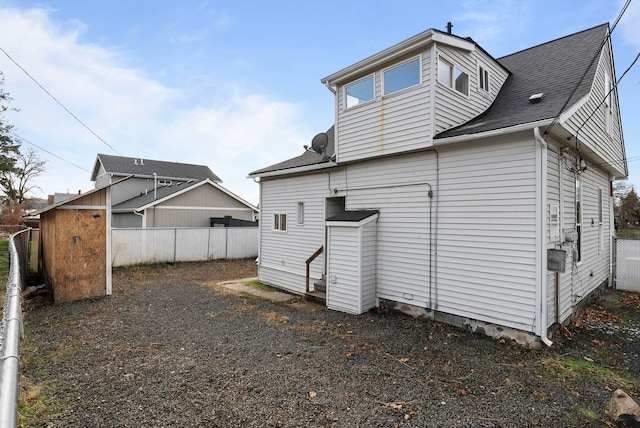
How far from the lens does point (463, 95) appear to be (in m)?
6.59

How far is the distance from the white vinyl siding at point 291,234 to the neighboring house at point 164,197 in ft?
32.6

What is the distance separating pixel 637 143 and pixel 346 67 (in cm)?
1430

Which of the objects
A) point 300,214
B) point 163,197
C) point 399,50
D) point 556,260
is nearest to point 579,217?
point 556,260

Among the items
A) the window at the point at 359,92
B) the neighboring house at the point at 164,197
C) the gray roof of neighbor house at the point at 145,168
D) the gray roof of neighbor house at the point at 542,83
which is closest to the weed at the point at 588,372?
the gray roof of neighbor house at the point at 542,83

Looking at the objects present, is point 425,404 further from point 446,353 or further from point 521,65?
point 521,65

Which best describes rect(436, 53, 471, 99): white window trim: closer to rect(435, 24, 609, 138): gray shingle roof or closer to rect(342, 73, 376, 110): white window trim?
rect(435, 24, 609, 138): gray shingle roof

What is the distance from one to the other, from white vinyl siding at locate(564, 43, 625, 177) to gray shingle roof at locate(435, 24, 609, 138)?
1.13 ft

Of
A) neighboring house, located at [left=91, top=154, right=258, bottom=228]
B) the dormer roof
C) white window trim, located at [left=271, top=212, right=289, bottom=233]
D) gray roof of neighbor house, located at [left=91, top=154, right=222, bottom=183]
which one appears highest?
gray roof of neighbor house, located at [left=91, top=154, right=222, bottom=183]

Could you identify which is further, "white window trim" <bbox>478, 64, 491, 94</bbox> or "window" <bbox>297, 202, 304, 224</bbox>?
"window" <bbox>297, 202, 304, 224</bbox>

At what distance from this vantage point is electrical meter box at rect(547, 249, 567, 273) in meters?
4.97

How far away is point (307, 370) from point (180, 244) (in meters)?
12.2

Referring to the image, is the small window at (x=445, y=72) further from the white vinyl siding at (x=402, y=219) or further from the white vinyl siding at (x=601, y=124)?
the white vinyl siding at (x=601, y=124)

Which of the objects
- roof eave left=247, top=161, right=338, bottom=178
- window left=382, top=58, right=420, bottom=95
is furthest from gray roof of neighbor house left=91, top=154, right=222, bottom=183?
window left=382, top=58, right=420, bottom=95

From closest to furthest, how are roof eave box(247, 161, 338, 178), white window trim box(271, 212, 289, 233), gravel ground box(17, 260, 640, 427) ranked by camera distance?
gravel ground box(17, 260, 640, 427)
roof eave box(247, 161, 338, 178)
white window trim box(271, 212, 289, 233)
